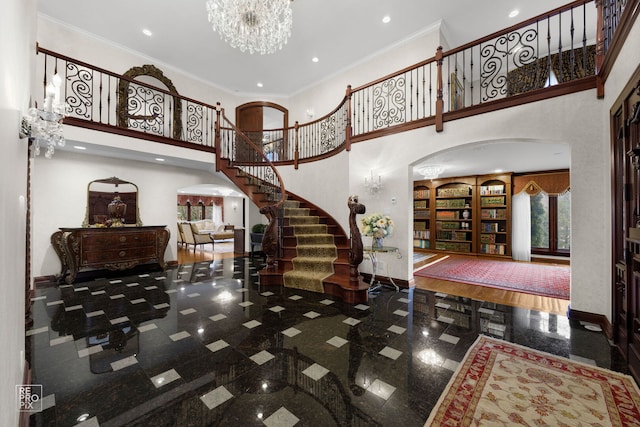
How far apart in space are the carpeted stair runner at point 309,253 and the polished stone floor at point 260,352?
30 centimetres

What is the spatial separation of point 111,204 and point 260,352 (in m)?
5.45

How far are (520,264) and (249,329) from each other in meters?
7.43

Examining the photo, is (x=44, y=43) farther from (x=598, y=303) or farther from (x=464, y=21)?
(x=598, y=303)

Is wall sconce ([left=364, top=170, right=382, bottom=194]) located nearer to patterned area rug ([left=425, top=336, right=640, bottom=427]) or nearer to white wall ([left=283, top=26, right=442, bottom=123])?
white wall ([left=283, top=26, right=442, bottom=123])

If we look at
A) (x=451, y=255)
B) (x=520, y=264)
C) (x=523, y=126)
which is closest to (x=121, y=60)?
(x=523, y=126)

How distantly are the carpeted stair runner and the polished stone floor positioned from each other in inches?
11.7

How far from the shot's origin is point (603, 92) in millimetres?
2912

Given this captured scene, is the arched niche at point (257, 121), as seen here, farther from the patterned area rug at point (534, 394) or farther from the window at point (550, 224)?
the window at point (550, 224)

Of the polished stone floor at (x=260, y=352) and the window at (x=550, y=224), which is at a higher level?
the window at (x=550, y=224)

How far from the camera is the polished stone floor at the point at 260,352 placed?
1.66 meters

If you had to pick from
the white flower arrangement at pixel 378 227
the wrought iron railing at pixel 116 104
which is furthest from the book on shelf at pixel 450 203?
the wrought iron railing at pixel 116 104

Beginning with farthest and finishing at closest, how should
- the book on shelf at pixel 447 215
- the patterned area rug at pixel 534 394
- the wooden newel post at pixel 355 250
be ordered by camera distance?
the book on shelf at pixel 447 215 → the wooden newel post at pixel 355 250 → the patterned area rug at pixel 534 394

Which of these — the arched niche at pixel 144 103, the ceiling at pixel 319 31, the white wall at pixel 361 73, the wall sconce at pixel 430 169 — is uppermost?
the ceiling at pixel 319 31

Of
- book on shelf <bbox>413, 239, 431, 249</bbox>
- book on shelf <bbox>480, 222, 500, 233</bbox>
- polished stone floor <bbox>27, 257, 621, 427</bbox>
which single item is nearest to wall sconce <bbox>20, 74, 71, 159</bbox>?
polished stone floor <bbox>27, 257, 621, 427</bbox>
